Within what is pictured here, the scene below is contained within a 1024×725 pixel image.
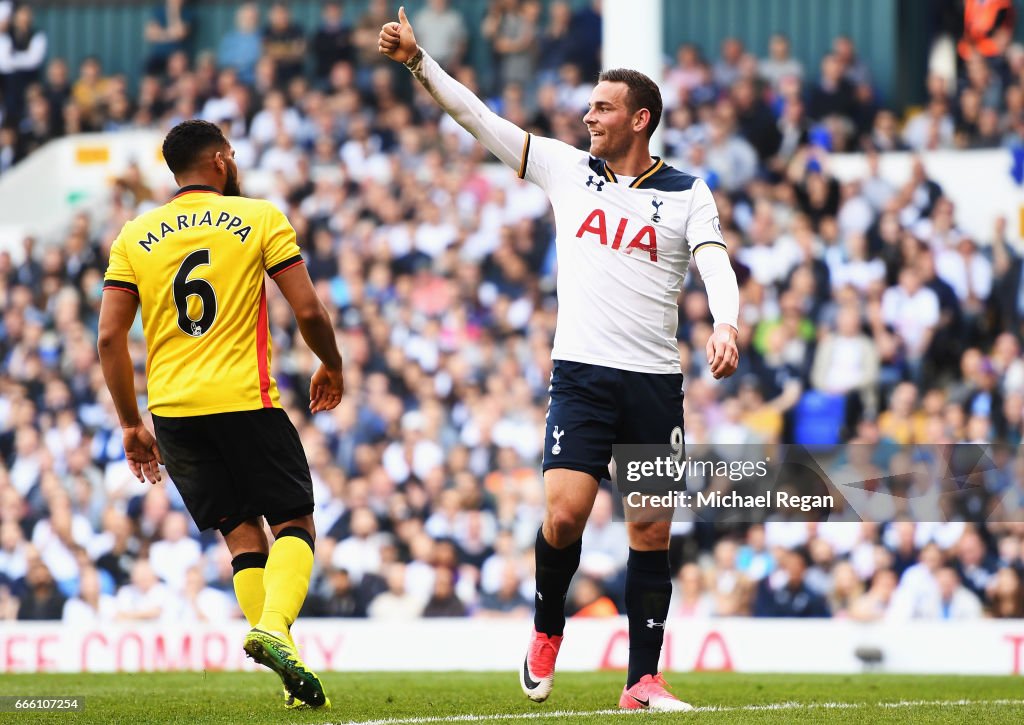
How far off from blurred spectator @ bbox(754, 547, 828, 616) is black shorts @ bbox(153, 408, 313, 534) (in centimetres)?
589

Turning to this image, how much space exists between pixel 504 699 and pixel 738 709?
109cm

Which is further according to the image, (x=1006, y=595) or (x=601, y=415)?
(x=1006, y=595)

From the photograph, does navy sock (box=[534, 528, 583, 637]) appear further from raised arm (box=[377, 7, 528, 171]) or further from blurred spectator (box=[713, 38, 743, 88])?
blurred spectator (box=[713, 38, 743, 88])

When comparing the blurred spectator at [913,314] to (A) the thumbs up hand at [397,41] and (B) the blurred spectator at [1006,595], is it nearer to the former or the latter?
(B) the blurred spectator at [1006,595]

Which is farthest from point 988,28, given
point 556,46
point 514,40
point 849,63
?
point 514,40

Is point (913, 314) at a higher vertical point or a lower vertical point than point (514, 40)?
lower

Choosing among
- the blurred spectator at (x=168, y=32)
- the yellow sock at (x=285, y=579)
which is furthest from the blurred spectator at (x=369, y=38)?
the yellow sock at (x=285, y=579)

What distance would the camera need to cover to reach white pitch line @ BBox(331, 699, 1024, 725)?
5.88m

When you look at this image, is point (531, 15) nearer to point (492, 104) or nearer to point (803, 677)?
point (492, 104)

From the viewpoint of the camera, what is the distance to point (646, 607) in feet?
20.8

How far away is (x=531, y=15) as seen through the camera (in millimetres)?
18250

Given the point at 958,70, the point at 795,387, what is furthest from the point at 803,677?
the point at 958,70

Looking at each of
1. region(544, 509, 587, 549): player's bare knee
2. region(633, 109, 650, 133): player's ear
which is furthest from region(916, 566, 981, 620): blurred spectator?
region(633, 109, 650, 133): player's ear

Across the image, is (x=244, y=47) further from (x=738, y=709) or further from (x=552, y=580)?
(x=738, y=709)
